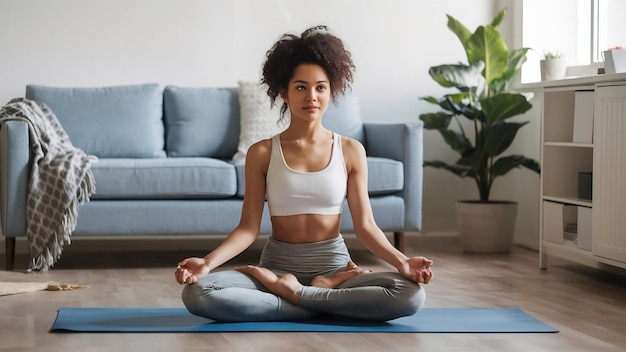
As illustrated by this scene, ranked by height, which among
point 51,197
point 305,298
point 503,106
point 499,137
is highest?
point 503,106

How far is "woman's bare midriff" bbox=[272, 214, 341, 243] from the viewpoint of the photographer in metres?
3.01

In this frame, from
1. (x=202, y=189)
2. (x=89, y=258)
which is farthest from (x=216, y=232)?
(x=89, y=258)

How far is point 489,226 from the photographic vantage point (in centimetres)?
499

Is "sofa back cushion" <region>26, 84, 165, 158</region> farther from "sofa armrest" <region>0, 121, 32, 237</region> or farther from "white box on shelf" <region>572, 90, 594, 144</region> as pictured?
"white box on shelf" <region>572, 90, 594, 144</region>

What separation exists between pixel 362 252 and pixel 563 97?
1.31 m

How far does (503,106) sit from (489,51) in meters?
0.28

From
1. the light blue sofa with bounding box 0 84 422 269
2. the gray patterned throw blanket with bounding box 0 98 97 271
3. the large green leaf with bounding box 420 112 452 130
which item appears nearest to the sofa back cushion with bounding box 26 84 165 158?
the light blue sofa with bounding box 0 84 422 269

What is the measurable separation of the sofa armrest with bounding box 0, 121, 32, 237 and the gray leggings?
159 centimetres

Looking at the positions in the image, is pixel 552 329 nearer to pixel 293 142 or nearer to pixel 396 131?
pixel 293 142

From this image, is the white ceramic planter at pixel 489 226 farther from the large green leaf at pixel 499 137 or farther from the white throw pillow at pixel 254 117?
the white throw pillow at pixel 254 117

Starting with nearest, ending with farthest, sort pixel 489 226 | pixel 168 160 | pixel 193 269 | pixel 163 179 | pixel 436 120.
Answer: pixel 193 269
pixel 163 179
pixel 168 160
pixel 489 226
pixel 436 120

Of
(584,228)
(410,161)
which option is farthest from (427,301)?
(410,161)

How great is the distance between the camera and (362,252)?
201 inches

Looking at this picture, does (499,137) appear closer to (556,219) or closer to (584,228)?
(556,219)
